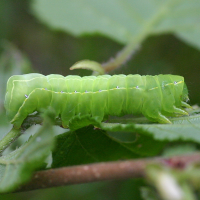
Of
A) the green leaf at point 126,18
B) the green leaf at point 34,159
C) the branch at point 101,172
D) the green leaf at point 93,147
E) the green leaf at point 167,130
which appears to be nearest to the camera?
the branch at point 101,172

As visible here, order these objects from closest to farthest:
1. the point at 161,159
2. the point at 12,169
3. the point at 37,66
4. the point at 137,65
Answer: the point at 161,159 < the point at 12,169 < the point at 137,65 < the point at 37,66

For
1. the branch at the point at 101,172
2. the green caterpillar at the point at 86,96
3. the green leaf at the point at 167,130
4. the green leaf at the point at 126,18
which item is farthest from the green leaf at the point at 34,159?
the green leaf at the point at 126,18

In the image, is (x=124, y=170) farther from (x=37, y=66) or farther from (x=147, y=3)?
(x=37, y=66)

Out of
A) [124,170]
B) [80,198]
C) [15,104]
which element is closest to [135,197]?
[80,198]

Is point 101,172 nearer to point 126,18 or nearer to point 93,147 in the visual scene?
point 93,147

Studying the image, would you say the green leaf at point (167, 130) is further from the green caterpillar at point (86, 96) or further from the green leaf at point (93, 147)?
the green caterpillar at point (86, 96)

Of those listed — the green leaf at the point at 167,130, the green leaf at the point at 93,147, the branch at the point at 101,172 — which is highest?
the green leaf at the point at 167,130

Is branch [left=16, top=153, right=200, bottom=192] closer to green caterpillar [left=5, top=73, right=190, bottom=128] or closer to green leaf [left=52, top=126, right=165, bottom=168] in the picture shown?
green leaf [left=52, top=126, right=165, bottom=168]
